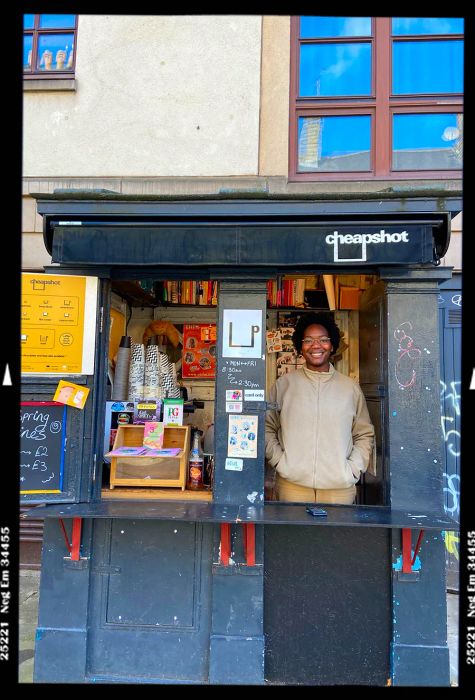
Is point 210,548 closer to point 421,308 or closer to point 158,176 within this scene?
point 421,308

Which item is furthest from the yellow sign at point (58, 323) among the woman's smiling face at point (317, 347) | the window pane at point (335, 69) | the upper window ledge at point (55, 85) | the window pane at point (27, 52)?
the window pane at point (335, 69)

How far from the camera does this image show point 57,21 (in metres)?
5.84

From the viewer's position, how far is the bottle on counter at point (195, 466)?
12.3 feet

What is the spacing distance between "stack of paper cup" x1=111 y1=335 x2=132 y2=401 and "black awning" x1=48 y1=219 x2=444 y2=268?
1119 mm

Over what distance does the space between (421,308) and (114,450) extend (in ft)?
8.86

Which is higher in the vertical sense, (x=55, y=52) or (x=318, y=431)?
(x=55, y=52)

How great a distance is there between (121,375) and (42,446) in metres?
1.00

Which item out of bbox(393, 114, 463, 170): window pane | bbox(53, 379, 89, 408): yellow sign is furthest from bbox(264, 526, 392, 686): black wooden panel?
bbox(393, 114, 463, 170): window pane

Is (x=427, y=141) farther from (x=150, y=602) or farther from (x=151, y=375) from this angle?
(x=150, y=602)

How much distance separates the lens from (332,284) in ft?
14.0

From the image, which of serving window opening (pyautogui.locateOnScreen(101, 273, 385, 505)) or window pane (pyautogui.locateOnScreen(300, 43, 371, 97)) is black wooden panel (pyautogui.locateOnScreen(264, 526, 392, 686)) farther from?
window pane (pyautogui.locateOnScreen(300, 43, 371, 97))

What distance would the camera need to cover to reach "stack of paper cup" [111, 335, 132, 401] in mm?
4180

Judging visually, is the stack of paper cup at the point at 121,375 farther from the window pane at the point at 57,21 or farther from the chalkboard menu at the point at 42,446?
the window pane at the point at 57,21

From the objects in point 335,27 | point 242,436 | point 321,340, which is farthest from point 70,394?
point 335,27
